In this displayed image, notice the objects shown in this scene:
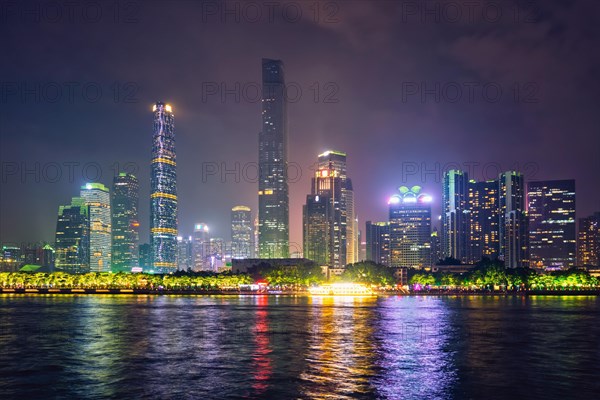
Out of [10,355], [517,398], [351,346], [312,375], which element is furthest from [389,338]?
[10,355]

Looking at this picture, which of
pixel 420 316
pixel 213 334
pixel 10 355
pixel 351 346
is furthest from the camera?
pixel 420 316

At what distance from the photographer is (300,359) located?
60719mm

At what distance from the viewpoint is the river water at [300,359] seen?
47.2m

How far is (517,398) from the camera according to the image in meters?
45.0

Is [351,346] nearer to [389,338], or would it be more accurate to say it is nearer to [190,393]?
[389,338]

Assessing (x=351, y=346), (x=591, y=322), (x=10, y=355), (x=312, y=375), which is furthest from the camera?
(x=591, y=322)

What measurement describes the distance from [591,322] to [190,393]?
7854cm

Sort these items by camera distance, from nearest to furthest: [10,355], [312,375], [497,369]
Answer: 1. [312,375]
2. [497,369]
3. [10,355]

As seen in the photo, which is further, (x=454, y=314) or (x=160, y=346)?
(x=454, y=314)

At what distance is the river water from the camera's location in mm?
47188

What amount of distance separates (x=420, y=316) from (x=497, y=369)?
5513cm

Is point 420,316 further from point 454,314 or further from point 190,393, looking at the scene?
point 190,393

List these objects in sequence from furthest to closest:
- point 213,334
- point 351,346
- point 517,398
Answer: point 213,334 < point 351,346 < point 517,398

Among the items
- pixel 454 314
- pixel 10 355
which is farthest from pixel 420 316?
pixel 10 355
